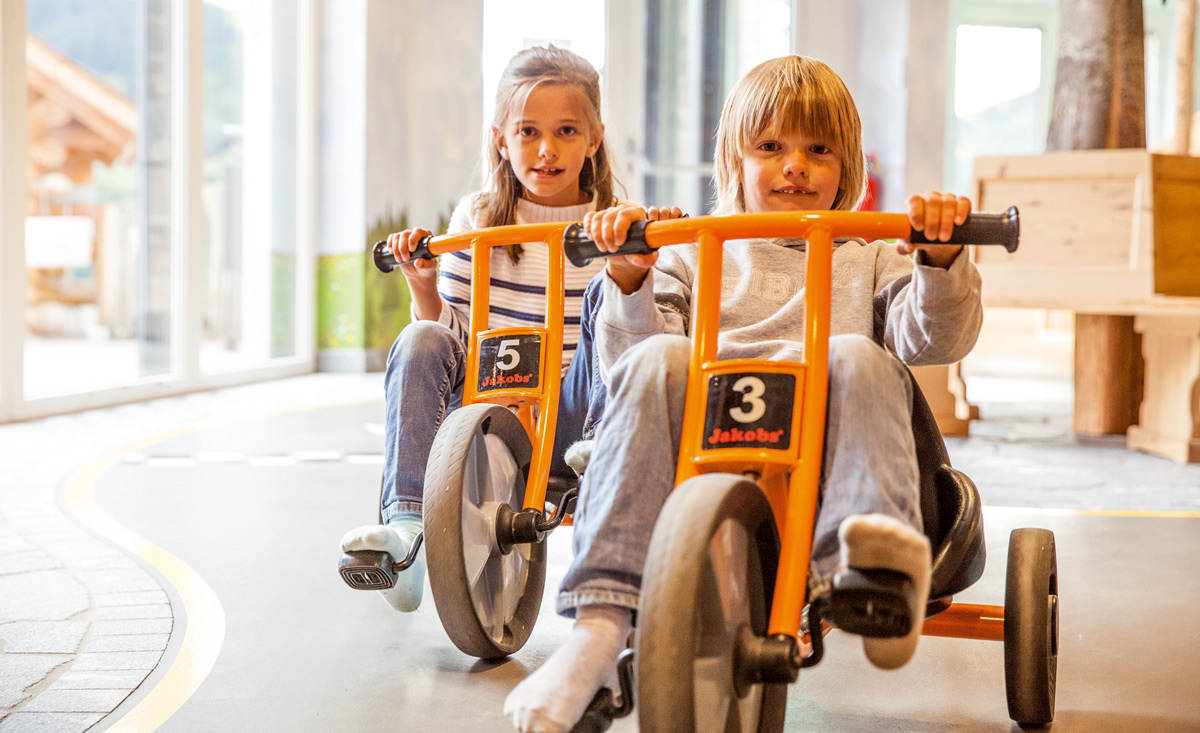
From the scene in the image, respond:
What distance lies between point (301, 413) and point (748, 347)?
3.12 meters

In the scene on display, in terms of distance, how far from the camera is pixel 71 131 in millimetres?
4168

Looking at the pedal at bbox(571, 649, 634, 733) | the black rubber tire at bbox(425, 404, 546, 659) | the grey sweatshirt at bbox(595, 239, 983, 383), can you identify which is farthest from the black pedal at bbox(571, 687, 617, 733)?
the grey sweatshirt at bbox(595, 239, 983, 383)

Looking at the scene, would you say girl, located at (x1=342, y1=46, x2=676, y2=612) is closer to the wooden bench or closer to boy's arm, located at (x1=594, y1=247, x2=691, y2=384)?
boy's arm, located at (x1=594, y1=247, x2=691, y2=384)

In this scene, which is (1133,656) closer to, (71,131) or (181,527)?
(181,527)

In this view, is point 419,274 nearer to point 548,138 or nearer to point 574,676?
point 548,138

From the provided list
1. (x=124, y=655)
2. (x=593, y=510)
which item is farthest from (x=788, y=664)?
(x=124, y=655)

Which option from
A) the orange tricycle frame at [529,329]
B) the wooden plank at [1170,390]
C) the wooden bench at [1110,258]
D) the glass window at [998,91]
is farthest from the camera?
the glass window at [998,91]

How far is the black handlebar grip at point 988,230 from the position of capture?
110cm

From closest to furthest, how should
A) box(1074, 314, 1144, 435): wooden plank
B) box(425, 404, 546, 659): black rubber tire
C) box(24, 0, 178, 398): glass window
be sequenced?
box(425, 404, 546, 659): black rubber tire → box(1074, 314, 1144, 435): wooden plank → box(24, 0, 178, 398): glass window

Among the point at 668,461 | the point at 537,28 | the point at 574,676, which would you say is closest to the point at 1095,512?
the point at 668,461

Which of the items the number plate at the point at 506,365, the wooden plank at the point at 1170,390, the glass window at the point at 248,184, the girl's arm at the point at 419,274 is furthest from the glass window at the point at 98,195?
the wooden plank at the point at 1170,390

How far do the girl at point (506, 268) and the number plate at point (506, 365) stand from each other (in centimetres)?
8

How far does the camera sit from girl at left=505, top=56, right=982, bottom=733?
3.30 ft

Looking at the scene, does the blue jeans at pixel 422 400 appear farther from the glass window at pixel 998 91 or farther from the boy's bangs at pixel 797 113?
the glass window at pixel 998 91
